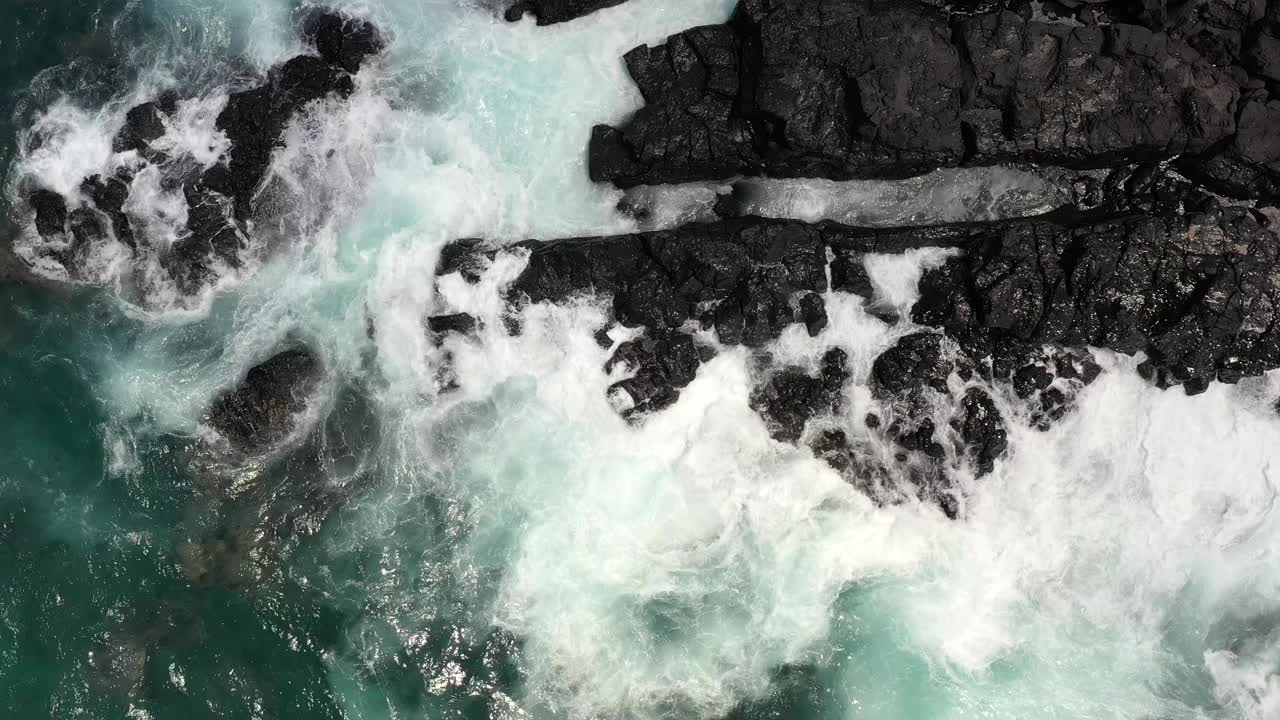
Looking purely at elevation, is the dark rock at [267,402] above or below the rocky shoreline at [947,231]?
below

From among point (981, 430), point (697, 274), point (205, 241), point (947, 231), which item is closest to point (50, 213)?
point (205, 241)

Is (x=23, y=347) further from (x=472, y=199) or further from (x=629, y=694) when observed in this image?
(x=629, y=694)

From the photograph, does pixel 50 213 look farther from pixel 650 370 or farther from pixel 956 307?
pixel 956 307

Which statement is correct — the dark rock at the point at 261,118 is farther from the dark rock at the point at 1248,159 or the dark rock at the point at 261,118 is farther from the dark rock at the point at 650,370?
the dark rock at the point at 1248,159

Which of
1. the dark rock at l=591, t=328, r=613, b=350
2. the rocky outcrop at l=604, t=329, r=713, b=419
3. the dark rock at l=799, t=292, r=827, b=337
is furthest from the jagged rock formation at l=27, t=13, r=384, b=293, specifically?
the dark rock at l=799, t=292, r=827, b=337

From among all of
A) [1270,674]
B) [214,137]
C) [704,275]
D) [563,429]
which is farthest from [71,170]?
[1270,674]

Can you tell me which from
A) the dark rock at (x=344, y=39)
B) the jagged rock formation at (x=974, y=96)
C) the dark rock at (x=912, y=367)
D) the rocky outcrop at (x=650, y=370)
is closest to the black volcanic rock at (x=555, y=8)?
the dark rock at (x=344, y=39)

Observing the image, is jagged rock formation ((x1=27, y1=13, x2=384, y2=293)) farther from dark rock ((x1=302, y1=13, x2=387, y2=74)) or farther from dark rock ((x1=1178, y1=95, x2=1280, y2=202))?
dark rock ((x1=1178, y1=95, x2=1280, y2=202))
